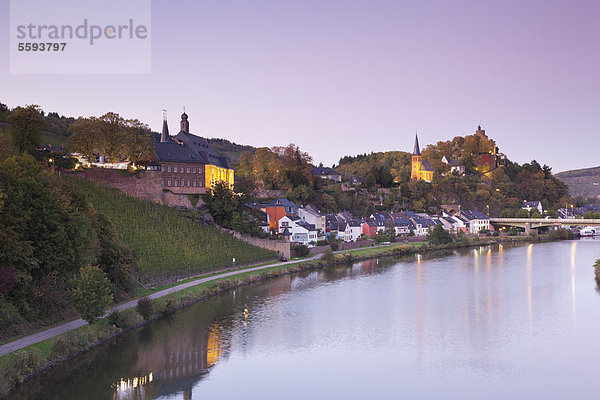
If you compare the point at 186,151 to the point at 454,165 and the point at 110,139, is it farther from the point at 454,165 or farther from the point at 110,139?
the point at 454,165

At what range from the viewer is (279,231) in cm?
5875

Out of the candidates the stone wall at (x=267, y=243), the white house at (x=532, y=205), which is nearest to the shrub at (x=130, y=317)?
the stone wall at (x=267, y=243)

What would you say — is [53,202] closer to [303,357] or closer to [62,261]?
[62,261]

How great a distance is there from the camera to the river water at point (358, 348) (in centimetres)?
1888

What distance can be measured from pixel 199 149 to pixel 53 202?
33090 millimetres

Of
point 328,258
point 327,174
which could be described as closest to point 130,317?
point 328,258

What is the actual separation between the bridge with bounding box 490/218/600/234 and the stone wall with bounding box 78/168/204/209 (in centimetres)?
5852

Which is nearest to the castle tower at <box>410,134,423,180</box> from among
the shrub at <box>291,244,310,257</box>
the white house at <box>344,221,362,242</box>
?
the white house at <box>344,221,362,242</box>

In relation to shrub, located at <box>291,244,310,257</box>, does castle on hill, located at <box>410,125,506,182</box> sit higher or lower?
higher

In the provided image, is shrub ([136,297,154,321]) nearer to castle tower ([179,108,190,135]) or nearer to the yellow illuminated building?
the yellow illuminated building

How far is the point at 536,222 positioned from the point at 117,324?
249 ft

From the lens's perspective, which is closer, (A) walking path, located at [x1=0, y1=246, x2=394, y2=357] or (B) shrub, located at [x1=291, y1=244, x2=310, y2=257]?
(A) walking path, located at [x1=0, y1=246, x2=394, y2=357]

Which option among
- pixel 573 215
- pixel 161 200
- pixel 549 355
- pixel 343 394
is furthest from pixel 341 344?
pixel 573 215

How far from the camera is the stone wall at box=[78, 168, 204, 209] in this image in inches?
1735
